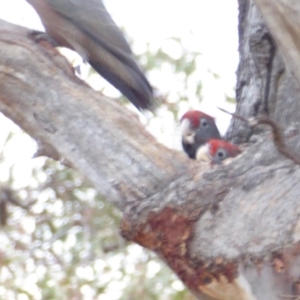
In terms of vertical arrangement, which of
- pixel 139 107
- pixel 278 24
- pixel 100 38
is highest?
pixel 278 24

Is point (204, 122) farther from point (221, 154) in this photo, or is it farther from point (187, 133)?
point (221, 154)

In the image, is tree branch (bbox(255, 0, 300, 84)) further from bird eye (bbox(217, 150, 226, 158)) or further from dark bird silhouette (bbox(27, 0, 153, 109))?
dark bird silhouette (bbox(27, 0, 153, 109))

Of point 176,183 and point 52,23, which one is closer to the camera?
point 176,183

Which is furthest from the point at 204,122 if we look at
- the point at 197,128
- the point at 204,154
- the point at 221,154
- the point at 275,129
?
the point at 275,129

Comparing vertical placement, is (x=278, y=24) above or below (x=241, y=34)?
above

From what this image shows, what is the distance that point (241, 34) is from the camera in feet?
8.66

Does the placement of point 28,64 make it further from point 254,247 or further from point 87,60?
point 254,247

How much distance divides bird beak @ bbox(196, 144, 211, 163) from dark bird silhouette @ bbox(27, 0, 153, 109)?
383 millimetres

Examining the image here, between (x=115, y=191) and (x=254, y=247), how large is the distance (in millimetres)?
395

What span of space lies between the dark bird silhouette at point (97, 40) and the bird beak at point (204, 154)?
383 mm

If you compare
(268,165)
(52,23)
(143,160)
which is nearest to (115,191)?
(143,160)

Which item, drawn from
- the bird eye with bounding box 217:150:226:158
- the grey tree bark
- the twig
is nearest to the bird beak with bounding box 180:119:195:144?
the grey tree bark

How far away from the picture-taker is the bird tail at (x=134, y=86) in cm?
256

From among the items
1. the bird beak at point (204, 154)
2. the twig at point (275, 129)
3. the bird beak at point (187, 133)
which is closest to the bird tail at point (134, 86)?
the bird beak at point (187, 133)
